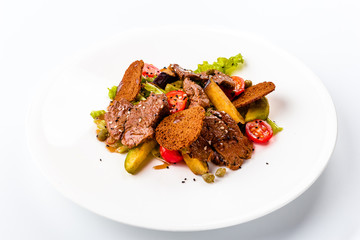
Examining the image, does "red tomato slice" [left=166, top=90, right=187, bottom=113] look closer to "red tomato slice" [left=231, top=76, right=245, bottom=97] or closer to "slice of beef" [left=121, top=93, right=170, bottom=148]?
"slice of beef" [left=121, top=93, right=170, bottom=148]

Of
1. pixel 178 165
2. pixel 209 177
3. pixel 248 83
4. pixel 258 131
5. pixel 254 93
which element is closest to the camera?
pixel 209 177

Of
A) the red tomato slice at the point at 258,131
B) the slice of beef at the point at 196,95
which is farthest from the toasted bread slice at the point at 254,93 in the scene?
the slice of beef at the point at 196,95

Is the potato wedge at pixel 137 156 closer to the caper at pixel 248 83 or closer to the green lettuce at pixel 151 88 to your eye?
the green lettuce at pixel 151 88

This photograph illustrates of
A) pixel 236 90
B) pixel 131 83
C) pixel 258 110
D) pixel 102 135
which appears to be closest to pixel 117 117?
pixel 102 135

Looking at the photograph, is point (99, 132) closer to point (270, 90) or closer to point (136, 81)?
point (136, 81)

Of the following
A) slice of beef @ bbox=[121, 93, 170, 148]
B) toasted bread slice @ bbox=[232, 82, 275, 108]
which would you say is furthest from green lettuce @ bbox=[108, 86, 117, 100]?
toasted bread slice @ bbox=[232, 82, 275, 108]

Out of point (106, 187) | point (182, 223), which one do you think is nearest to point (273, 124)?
point (182, 223)

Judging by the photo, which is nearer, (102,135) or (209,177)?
(209,177)

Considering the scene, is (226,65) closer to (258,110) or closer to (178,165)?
(258,110)
